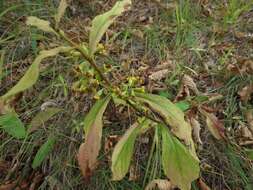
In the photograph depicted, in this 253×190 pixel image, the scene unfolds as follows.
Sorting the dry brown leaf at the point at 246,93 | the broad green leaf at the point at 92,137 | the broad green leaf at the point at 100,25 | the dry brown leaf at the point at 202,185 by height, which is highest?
the broad green leaf at the point at 100,25

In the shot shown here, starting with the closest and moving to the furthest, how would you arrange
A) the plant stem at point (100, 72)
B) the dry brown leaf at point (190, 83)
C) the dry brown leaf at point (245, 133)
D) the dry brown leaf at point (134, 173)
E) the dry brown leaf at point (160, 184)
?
the plant stem at point (100, 72) < the dry brown leaf at point (160, 184) < the dry brown leaf at point (134, 173) < the dry brown leaf at point (245, 133) < the dry brown leaf at point (190, 83)

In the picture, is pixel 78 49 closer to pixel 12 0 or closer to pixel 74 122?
pixel 74 122

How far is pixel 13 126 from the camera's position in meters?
1.67

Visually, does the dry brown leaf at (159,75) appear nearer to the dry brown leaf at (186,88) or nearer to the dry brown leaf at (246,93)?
the dry brown leaf at (186,88)

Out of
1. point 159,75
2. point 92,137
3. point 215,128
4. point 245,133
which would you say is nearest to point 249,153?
point 245,133

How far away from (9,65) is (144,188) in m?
0.92

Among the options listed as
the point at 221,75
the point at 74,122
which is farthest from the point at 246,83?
the point at 74,122

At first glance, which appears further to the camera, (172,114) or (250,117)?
(250,117)

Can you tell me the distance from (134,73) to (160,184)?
1.88 feet

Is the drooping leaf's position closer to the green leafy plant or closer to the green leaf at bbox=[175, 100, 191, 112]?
the green leaf at bbox=[175, 100, 191, 112]

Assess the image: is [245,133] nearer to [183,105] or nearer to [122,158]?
[183,105]

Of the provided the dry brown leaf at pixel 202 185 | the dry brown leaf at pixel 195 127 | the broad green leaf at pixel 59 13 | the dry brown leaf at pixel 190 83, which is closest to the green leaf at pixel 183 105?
the dry brown leaf at pixel 195 127

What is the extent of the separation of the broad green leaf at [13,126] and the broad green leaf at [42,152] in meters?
0.10

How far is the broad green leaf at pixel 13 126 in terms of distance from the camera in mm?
1644
